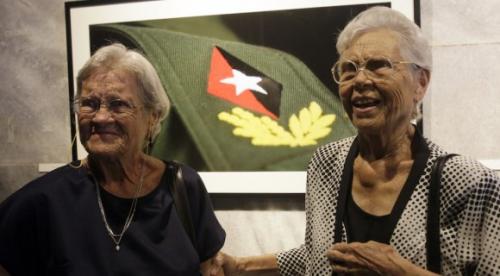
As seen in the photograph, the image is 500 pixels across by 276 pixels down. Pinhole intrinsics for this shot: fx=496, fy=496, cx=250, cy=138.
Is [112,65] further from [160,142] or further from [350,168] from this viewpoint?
[160,142]

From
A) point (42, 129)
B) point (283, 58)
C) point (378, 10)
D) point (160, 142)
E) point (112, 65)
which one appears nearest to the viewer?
point (378, 10)

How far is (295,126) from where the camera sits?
1893 millimetres

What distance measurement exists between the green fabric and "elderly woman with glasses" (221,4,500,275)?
0.66 meters

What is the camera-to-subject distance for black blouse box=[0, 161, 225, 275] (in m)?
1.16

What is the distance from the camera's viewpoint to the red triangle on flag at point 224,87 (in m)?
1.94

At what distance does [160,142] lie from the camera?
6.68 feet

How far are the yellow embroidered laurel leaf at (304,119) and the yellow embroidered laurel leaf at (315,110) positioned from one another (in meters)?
0.02

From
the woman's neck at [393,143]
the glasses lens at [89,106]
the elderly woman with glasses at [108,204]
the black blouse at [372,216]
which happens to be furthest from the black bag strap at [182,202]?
the woman's neck at [393,143]

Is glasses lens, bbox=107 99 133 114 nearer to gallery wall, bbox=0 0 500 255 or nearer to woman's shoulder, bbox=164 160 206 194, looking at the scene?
woman's shoulder, bbox=164 160 206 194

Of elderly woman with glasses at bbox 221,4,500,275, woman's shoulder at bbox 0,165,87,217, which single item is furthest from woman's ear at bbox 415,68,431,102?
woman's shoulder at bbox 0,165,87,217

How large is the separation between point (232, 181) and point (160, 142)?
1.13 ft

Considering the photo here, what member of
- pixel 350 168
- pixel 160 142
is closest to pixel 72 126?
pixel 160 142

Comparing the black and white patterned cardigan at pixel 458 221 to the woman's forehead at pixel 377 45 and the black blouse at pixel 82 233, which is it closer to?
the woman's forehead at pixel 377 45

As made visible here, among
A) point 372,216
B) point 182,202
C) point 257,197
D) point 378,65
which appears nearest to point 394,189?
point 372,216
